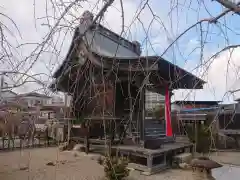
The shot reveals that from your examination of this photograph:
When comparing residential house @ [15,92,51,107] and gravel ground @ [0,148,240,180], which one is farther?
gravel ground @ [0,148,240,180]

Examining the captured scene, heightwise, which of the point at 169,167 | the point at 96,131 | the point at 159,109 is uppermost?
the point at 159,109

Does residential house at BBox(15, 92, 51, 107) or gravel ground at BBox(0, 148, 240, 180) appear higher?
residential house at BBox(15, 92, 51, 107)

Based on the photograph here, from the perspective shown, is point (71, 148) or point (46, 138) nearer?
point (71, 148)

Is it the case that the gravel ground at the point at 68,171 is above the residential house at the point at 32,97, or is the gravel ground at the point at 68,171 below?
below

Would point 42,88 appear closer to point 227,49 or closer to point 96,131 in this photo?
point 227,49

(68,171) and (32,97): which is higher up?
(32,97)

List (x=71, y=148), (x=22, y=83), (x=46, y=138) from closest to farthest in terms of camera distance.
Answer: (x=22, y=83)
(x=71, y=148)
(x=46, y=138)

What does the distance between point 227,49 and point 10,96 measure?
2.10 m

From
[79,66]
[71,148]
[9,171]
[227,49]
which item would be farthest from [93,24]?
[71,148]

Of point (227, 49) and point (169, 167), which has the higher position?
point (227, 49)

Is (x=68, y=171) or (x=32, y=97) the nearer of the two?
(x=32, y=97)

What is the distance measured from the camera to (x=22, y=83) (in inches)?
76.9

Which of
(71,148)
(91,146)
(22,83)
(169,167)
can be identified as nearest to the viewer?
(22,83)

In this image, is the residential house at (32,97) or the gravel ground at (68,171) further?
the gravel ground at (68,171)
